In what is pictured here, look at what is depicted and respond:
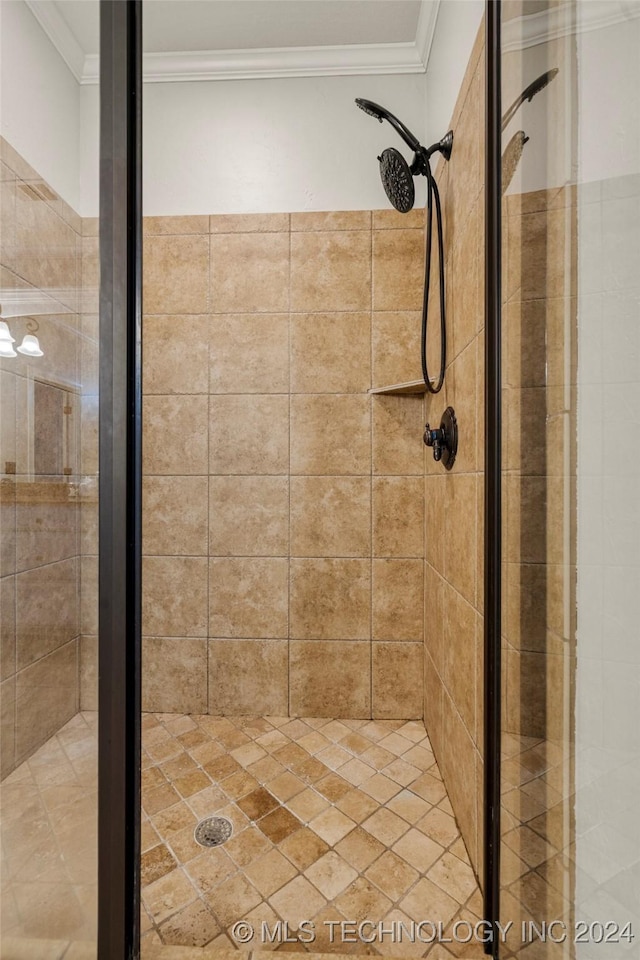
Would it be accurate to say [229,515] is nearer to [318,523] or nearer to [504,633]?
[318,523]

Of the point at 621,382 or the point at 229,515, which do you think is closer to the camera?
the point at 621,382

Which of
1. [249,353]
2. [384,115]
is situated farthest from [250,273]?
[384,115]

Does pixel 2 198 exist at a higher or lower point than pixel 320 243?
lower

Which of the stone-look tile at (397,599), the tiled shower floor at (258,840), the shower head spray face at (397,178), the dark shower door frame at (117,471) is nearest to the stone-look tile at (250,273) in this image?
the shower head spray face at (397,178)

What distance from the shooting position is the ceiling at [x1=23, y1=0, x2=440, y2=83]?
1.41 metres

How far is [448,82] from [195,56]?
3.09ft

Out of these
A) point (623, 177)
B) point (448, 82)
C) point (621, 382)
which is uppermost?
point (448, 82)

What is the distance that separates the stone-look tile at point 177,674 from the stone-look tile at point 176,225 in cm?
146

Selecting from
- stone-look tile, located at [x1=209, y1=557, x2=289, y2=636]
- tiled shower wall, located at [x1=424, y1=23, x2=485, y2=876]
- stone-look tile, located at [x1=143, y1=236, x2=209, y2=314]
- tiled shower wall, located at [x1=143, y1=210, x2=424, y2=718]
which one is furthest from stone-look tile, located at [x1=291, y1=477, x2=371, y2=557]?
stone-look tile, located at [x1=143, y1=236, x2=209, y2=314]

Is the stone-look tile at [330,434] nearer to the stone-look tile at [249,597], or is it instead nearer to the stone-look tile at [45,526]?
the stone-look tile at [249,597]

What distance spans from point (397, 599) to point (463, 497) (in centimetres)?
65

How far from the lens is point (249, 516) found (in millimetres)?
1592

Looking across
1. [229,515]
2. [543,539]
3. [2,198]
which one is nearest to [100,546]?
[2,198]

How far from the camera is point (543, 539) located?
2.09 feet
